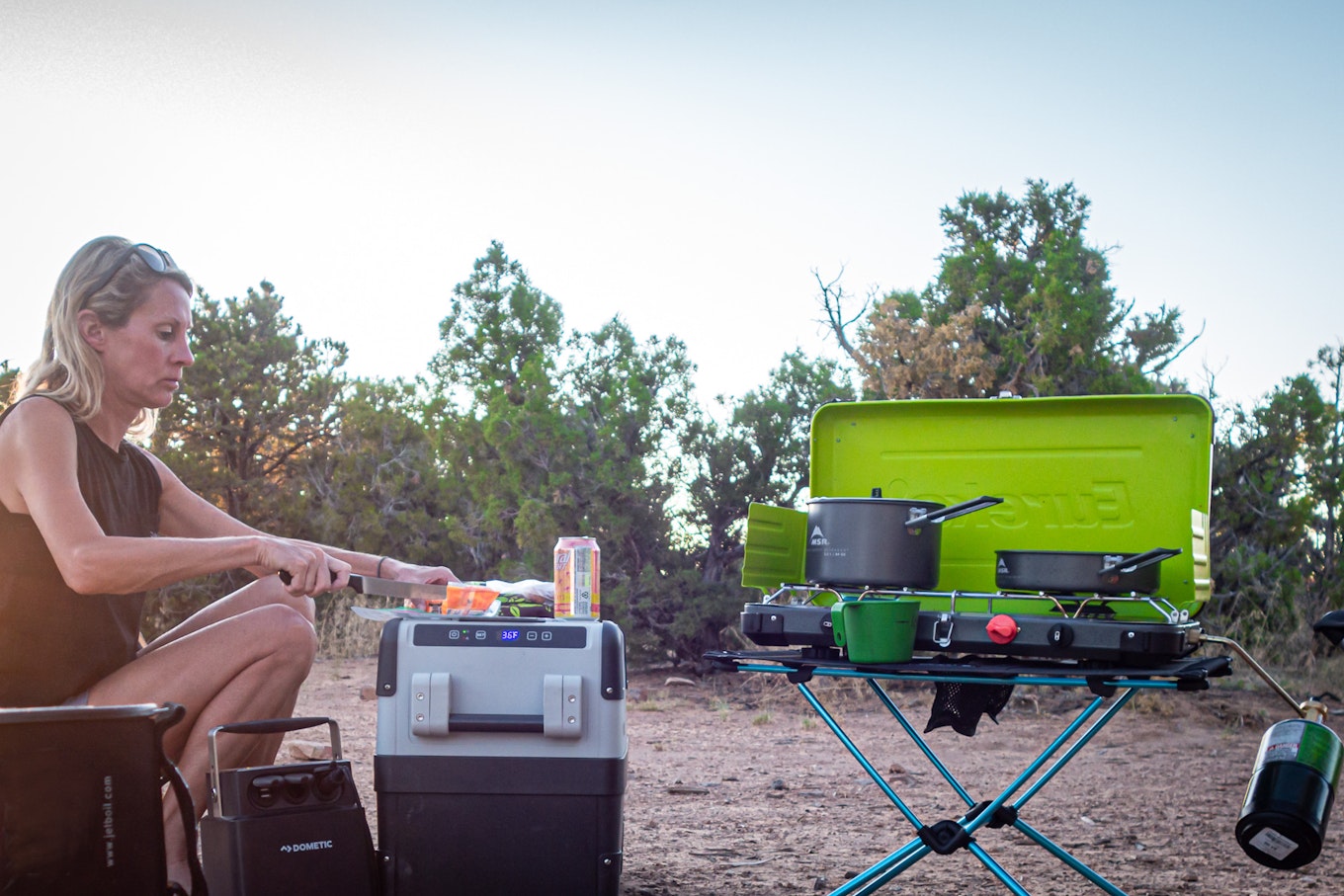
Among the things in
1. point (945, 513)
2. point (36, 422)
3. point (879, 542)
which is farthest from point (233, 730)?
point (945, 513)

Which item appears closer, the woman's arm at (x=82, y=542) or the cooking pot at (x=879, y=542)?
the woman's arm at (x=82, y=542)

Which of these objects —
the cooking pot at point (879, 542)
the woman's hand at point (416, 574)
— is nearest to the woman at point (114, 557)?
the woman's hand at point (416, 574)

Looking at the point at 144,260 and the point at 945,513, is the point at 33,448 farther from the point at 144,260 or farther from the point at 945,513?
the point at 945,513

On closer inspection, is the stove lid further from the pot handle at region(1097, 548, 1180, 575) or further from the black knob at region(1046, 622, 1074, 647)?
the black knob at region(1046, 622, 1074, 647)

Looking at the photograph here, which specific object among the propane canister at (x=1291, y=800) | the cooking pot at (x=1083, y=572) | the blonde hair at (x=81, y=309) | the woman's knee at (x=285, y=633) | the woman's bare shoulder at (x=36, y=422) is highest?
the blonde hair at (x=81, y=309)

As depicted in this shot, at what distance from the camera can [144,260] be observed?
8.99 ft

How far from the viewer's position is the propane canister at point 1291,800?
226 cm

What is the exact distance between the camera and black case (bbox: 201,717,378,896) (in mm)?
2412

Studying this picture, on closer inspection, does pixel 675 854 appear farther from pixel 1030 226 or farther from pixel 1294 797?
pixel 1030 226

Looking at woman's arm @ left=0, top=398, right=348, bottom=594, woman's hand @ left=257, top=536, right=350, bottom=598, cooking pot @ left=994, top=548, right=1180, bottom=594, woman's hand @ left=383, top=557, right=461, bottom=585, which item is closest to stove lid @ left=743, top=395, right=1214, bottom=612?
cooking pot @ left=994, top=548, right=1180, bottom=594

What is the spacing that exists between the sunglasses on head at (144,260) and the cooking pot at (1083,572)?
2169 mm

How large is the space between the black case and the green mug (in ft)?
3.63

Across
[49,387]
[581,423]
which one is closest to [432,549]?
[581,423]

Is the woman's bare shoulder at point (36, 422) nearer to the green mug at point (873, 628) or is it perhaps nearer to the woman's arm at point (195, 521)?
the woman's arm at point (195, 521)
